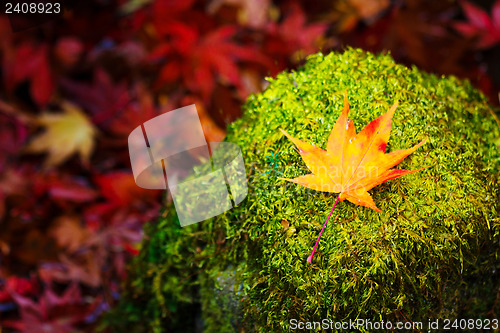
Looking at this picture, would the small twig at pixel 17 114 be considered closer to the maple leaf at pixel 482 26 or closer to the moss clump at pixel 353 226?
the moss clump at pixel 353 226

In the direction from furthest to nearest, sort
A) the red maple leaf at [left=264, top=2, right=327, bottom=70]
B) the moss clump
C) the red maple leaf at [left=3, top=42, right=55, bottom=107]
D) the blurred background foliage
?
1. the red maple leaf at [left=264, top=2, right=327, bottom=70]
2. the red maple leaf at [left=3, top=42, right=55, bottom=107]
3. the blurred background foliage
4. the moss clump

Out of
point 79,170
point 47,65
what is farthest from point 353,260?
point 47,65

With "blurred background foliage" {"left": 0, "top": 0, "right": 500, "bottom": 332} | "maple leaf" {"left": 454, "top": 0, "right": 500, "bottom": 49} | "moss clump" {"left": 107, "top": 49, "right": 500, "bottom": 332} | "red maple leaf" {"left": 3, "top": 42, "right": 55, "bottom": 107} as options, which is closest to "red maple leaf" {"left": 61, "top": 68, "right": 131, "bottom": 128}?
"blurred background foliage" {"left": 0, "top": 0, "right": 500, "bottom": 332}

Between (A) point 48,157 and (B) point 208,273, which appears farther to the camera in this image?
(A) point 48,157

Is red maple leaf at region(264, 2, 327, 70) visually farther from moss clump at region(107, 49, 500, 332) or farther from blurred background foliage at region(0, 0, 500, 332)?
moss clump at region(107, 49, 500, 332)

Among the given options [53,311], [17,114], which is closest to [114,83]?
[17,114]

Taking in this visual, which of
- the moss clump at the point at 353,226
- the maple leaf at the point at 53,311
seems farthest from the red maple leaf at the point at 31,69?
the moss clump at the point at 353,226

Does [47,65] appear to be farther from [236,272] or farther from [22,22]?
[236,272]
